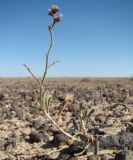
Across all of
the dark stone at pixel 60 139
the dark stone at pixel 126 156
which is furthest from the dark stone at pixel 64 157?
the dark stone at pixel 60 139

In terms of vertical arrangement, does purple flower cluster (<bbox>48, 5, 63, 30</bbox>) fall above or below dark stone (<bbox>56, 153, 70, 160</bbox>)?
above

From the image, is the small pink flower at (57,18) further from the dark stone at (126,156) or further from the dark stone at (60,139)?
the dark stone at (60,139)

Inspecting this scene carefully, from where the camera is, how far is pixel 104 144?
559cm

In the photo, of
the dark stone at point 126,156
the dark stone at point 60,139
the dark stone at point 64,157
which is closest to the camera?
the dark stone at point 126,156

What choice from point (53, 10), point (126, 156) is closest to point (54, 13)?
point (53, 10)

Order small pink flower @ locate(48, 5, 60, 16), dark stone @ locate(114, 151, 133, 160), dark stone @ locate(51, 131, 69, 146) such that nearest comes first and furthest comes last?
1. small pink flower @ locate(48, 5, 60, 16)
2. dark stone @ locate(114, 151, 133, 160)
3. dark stone @ locate(51, 131, 69, 146)

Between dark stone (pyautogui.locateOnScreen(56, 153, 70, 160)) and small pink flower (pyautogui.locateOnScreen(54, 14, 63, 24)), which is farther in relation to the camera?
dark stone (pyautogui.locateOnScreen(56, 153, 70, 160))

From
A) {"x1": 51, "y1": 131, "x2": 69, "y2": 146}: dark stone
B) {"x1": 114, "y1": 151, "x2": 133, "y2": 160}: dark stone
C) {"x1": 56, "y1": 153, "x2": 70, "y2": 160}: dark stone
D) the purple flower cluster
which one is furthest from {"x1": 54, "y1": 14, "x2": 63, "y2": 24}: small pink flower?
{"x1": 51, "y1": 131, "x2": 69, "y2": 146}: dark stone

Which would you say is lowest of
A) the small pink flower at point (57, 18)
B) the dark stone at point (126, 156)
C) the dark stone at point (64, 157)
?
the dark stone at point (64, 157)

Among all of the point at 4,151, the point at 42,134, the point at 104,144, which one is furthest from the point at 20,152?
the point at 104,144

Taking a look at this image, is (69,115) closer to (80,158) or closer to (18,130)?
(18,130)

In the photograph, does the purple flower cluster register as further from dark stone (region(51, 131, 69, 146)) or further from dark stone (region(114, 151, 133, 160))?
dark stone (region(51, 131, 69, 146))

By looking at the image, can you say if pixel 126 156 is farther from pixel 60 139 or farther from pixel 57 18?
pixel 57 18

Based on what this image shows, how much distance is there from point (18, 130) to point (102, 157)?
3.50 m
